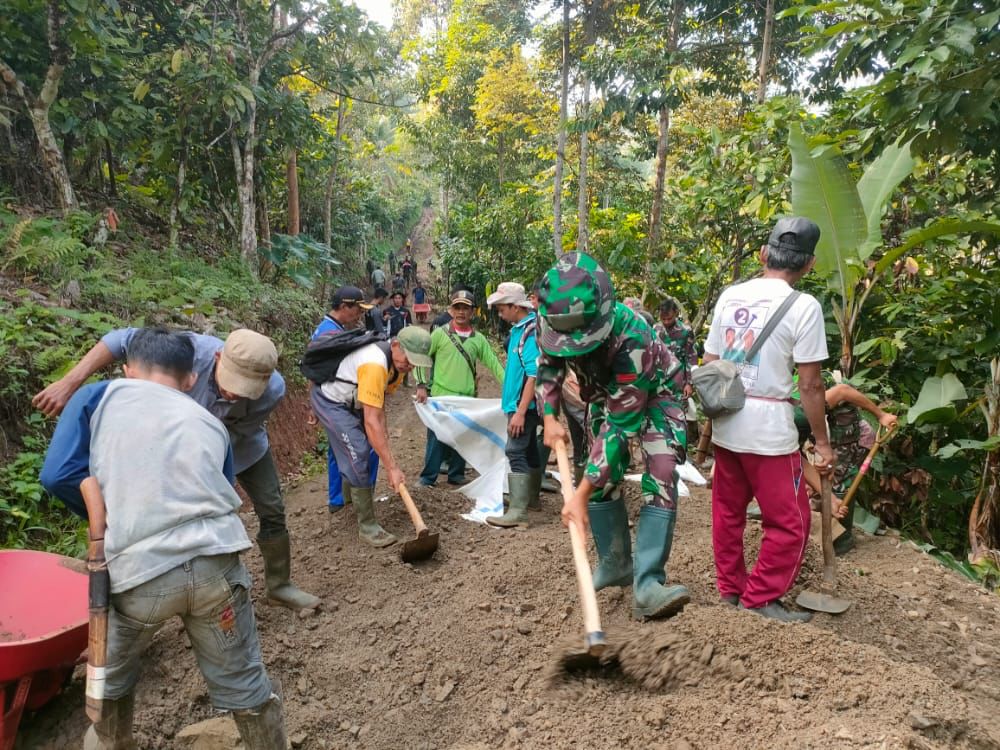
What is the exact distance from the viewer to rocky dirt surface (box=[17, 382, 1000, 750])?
81.0 inches

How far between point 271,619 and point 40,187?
705cm

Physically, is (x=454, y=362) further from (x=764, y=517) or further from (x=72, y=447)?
(x=72, y=447)

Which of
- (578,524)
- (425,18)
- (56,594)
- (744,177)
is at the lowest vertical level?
(56,594)

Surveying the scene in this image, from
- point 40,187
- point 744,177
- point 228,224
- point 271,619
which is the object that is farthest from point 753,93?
point 271,619

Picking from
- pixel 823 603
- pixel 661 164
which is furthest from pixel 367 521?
pixel 661 164

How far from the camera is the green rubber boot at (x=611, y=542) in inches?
114

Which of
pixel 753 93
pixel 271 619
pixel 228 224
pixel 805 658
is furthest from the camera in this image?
pixel 753 93

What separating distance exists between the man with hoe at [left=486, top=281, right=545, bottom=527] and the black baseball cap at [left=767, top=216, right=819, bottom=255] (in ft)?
7.01

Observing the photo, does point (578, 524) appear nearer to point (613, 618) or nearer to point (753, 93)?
point (613, 618)

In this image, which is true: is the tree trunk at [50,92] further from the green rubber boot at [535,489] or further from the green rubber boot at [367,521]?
the green rubber boot at [535,489]

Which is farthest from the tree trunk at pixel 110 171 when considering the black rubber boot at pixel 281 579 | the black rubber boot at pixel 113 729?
the black rubber boot at pixel 113 729

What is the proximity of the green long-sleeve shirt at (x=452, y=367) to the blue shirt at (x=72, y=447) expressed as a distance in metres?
3.44

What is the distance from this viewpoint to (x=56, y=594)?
2881 mm

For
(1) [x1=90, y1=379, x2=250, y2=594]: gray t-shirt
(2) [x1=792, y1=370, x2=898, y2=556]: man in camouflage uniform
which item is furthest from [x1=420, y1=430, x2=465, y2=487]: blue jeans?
(1) [x1=90, y1=379, x2=250, y2=594]: gray t-shirt
